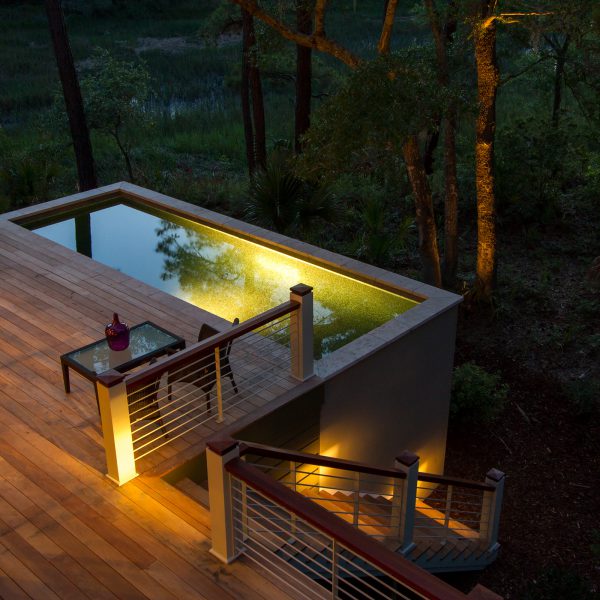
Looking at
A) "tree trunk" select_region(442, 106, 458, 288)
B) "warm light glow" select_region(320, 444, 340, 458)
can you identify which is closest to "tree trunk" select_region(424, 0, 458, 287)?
"tree trunk" select_region(442, 106, 458, 288)

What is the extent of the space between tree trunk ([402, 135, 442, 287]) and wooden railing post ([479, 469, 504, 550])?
4.25 metres

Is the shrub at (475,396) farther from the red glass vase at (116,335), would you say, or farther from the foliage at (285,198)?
the red glass vase at (116,335)

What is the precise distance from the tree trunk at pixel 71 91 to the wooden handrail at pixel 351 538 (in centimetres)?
1041

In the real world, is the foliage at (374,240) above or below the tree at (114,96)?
below

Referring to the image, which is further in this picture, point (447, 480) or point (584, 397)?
point (584, 397)

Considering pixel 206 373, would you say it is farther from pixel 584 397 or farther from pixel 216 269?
pixel 584 397

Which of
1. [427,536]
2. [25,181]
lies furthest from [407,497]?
[25,181]

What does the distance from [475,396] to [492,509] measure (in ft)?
8.42

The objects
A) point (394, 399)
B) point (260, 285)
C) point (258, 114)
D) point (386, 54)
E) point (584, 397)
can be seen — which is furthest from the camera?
point (258, 114)

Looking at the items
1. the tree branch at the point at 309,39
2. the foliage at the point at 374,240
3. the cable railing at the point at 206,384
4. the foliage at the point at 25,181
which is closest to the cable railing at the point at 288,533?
the cable railing at the point at 206,384

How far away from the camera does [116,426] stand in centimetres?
449

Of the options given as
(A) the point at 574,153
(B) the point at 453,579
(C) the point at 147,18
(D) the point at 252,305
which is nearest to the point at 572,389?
(B) the point at 453,579

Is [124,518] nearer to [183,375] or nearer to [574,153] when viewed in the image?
[183,375]

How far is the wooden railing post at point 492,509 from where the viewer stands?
20.3 ft
